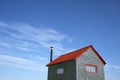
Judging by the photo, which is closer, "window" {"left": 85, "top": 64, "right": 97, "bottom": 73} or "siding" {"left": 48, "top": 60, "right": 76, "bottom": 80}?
"siding" {"left": 48, "top": 60, "right": 76, "bottom": 80}

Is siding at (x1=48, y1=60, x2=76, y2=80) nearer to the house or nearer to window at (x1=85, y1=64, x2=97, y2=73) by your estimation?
the house

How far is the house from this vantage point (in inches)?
1026

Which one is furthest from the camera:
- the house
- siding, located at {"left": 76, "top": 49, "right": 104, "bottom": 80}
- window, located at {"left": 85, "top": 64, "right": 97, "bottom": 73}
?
window, located at {"left": 85, "top": 64, "right": 97, "bottom": 73}

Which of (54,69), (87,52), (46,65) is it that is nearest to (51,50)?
(46,65)

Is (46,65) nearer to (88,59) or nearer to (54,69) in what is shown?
(54,69)

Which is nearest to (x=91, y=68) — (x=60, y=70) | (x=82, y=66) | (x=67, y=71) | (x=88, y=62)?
Result: (x=88, y=62)

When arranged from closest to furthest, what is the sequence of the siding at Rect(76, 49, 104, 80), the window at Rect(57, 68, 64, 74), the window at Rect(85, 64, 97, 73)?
the siding at Rect(76, 49, 104, 80) → the window at Rect(85, 64, 97, 73) → the window at Rect(57, 68, 64, 74)

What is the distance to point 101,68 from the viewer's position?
2891cm

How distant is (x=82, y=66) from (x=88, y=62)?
1696mm

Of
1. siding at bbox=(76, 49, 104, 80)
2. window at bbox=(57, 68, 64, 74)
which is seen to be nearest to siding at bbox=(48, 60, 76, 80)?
window at bbox=(57, 68, 64, 74)

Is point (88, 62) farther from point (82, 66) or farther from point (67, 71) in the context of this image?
point (67, 71)

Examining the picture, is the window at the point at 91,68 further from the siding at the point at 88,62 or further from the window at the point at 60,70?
the window at the point at 60,70

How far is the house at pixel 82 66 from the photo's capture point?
2606 cm

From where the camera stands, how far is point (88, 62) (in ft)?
90.8
